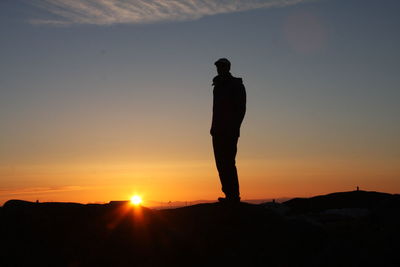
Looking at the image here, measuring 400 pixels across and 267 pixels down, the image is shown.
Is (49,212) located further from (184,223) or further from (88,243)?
(184,223)

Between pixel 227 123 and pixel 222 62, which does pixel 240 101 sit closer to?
pixel 227 123

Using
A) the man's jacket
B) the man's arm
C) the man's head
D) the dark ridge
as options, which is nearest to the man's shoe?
the man's jacket

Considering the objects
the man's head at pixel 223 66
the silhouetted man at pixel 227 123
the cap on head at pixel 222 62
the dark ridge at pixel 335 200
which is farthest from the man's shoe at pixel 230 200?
the dark ridge at pixel 335 200

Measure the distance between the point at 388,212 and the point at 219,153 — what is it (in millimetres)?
5187

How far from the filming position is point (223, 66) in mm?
11734

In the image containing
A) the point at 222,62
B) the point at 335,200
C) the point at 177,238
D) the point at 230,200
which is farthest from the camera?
the point at 335,200

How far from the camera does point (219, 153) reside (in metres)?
11.9

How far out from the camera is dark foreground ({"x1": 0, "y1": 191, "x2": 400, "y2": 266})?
941cm

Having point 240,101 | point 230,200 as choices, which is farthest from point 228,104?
point 230,200

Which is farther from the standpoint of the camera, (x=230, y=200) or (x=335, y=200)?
(x=335, y=200)

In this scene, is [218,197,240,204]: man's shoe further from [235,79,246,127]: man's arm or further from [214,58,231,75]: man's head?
[214,58,231,75]: man's head

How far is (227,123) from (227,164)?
94cm

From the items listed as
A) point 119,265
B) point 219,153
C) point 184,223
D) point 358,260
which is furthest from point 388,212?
point 119,265

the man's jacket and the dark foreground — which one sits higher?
the man's jacket
